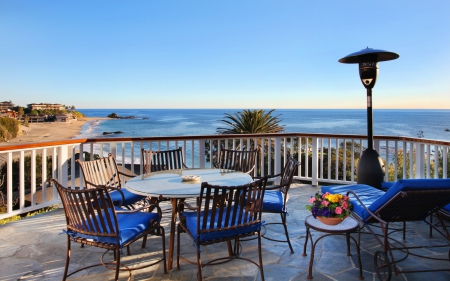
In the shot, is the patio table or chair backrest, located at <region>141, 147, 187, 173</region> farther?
chair backrest, located at <region>141, 147, 187, 173</region>

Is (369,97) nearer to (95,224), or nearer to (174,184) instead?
(174,184)

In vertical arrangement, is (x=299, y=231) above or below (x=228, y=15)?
below

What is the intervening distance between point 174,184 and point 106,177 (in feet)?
3.68

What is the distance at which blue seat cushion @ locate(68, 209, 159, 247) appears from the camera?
1.90 meters

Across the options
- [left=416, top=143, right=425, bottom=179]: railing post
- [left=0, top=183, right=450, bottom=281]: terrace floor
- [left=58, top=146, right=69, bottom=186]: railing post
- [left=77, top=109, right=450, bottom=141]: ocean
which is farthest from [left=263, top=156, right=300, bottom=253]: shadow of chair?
[left=77, top=109, right=450, bottom=141]: ocean

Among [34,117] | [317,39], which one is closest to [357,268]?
[317,39]

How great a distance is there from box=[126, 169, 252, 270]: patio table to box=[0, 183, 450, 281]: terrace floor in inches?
17.2

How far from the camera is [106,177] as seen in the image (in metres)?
3.27

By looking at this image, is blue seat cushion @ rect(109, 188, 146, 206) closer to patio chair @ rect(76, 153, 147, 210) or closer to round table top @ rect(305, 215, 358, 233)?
patio chair @ rect(76, 153, 147, 210)

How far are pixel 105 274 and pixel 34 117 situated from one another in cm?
3517

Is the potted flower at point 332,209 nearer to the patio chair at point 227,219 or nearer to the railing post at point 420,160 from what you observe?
the patio chair at point 227,219

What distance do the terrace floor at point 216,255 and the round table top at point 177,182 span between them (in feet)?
2.08

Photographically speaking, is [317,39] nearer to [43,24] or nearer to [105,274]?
[43,24]

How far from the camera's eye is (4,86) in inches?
794
